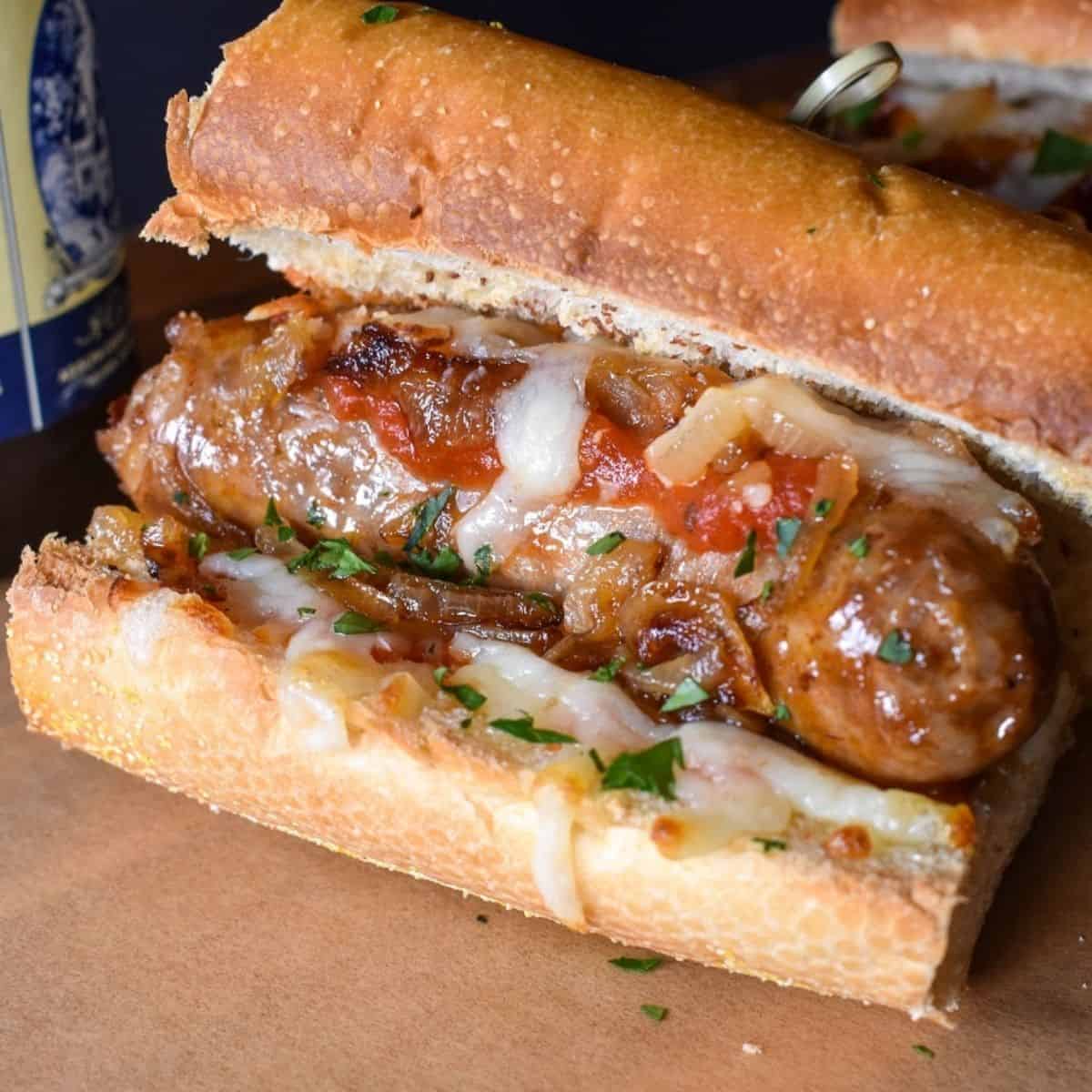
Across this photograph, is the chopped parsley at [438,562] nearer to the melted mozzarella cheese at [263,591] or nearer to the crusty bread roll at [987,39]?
Answer: the melted mozzarella cheese at [263,591]

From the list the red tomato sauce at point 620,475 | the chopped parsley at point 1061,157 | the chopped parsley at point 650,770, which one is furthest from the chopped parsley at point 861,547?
the chopped parsley at point 1061,157

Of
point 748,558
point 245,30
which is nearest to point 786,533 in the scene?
point 748,558

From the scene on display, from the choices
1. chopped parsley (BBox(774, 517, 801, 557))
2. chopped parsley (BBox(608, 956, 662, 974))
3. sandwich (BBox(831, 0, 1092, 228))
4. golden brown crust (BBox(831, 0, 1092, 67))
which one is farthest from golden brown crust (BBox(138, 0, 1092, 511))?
golden brown crust (BBox(831, 0, 1092, 67))

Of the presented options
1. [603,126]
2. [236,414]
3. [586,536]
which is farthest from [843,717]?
[236,414]

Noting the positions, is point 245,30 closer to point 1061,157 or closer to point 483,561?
point 1061,157

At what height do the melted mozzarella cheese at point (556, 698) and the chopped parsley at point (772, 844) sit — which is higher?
the melted mozzarella cheese at point (556, 698)

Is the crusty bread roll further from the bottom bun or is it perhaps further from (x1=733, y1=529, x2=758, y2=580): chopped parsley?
(x1=733, y1=529, x2=758, y2=580): chopped parsley

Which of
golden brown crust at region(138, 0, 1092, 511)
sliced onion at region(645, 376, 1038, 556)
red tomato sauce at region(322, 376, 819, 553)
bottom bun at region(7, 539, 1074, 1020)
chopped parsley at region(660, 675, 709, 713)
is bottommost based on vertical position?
bottom bun at region(7, 539, 1074, 1020)
